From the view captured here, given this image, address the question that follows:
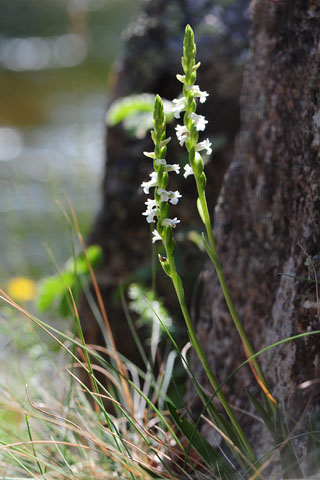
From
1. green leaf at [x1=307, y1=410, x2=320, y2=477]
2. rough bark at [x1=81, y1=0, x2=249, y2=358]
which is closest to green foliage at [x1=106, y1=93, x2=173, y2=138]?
rough bark at [x1=81, y1=0, x2=249, y2=358]

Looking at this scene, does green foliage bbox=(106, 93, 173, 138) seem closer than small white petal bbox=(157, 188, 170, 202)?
No

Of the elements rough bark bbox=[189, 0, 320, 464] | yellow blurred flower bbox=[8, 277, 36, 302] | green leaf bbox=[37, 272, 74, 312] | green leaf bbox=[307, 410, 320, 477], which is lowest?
yellow blurred flower bbox=[8, 277, 36, 302]

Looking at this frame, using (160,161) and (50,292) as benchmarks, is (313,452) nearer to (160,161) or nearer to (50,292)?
(160,161)

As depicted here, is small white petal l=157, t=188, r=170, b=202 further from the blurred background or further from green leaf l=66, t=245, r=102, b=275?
green leaf l=66, t=245, r=102, b=275

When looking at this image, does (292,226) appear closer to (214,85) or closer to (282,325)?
(282,325)

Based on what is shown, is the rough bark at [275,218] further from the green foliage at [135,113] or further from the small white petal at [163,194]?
the green foliage at [135,113]

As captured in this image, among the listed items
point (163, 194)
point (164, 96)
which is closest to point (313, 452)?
point (163, 194)

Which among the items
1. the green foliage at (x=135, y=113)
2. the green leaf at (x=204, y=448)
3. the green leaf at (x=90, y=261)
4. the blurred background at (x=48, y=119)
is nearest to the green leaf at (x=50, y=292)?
the green leaf at (x=90, y=261)

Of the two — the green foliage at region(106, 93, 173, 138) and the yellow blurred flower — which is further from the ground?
the green foliage at region(106, 93, 173, 138)

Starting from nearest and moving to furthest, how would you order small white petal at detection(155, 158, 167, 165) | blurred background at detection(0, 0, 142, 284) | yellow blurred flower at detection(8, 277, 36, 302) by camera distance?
small white petal at detection(155, 158, 167, 165), yellow blurred flower at detection(8, 277, 36, 302), blurred background at detection(0, 0, 142, 284)
